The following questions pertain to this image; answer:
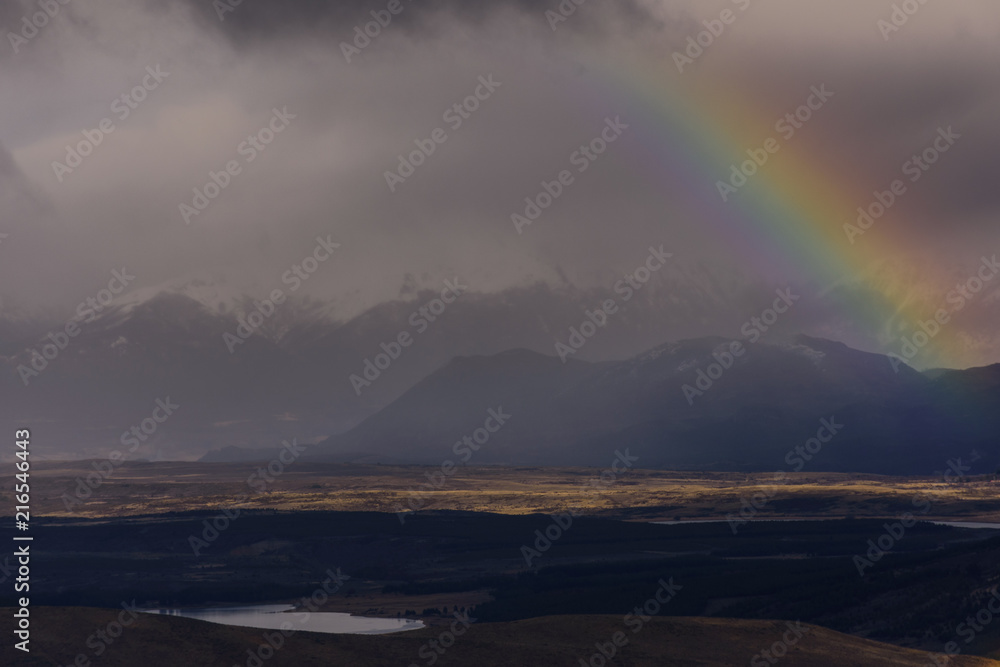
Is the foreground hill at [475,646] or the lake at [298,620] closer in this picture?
the foreground hill at [475,646]

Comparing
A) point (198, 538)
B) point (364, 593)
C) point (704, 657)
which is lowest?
point (198, 538)

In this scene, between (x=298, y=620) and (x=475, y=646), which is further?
(x=298, y=620)

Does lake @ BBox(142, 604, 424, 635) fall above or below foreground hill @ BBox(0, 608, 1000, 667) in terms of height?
below

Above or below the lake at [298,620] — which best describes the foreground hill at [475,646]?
above

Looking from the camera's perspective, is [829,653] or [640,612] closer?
[829,653]

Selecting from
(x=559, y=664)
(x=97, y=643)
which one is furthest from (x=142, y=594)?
(x=559, y=664)

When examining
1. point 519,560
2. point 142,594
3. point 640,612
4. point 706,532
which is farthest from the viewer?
point 706,532

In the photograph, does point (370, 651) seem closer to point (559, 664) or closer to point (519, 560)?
point (559, 664)

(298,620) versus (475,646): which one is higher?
(475,646)
